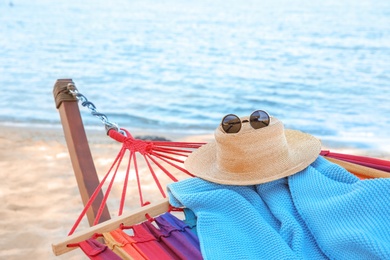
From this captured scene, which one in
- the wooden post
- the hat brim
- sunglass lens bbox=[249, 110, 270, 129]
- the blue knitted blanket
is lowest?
the blue knitted blanket

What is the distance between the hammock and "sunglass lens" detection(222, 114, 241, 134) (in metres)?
0.20

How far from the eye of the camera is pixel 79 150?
1.81 m

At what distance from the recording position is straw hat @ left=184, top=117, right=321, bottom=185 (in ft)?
4.49

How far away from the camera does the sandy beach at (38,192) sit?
2.21m

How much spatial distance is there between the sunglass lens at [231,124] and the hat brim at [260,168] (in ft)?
0.37

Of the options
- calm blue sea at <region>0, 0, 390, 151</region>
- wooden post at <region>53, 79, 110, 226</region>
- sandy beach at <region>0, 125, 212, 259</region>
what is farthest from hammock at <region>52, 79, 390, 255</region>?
calm blue sea at <region>0, 0, 390, 151</region>

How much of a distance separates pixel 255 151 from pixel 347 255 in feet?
1.27

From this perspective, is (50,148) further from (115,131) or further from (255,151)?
(255,151)

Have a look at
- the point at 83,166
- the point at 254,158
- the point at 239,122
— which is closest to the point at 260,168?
the point at 254,158

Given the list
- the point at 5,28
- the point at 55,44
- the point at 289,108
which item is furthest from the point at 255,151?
the point at 5,28

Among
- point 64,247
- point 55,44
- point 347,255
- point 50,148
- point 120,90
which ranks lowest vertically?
point 347,255

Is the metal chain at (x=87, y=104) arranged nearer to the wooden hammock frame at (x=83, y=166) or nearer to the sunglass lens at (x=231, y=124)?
the wooden hammock frame at (x=83, y=166)

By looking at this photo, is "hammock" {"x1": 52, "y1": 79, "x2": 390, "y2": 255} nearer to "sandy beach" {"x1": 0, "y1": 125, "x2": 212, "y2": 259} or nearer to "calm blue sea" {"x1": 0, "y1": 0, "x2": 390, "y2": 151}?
"sandy beach" {"x1": 0, "y1": 125, "x2": 212, "y2": 259}

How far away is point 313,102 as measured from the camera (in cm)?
570
